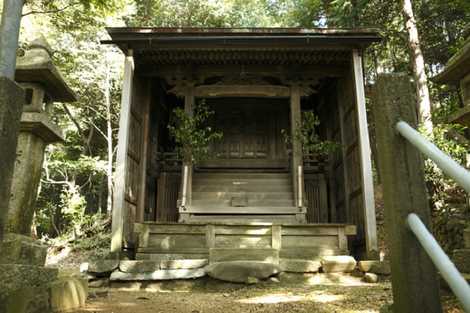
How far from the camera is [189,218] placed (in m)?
8.51

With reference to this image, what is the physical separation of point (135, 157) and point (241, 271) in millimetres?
4220

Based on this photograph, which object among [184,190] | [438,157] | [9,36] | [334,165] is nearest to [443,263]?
[438,157]

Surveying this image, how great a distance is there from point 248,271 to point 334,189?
519cm

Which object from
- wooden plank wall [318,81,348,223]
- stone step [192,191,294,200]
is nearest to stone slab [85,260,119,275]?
stone step [192,191,294,200]

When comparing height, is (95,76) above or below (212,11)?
below

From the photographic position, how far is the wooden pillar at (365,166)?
279 inches

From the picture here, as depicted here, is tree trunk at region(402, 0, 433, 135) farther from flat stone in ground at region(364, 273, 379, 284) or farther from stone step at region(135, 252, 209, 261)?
stone step at region(135, 252, 209, 261)

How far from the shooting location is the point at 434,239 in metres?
1.50

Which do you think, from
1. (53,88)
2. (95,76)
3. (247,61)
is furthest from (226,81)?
(95,76)

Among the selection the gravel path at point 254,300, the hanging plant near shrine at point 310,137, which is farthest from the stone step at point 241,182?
the gravel path at point 254,300

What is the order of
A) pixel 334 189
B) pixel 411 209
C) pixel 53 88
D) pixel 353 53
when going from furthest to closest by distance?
pixel 334 189
pixel 353 53
pixel 53 88
pixel 411 209

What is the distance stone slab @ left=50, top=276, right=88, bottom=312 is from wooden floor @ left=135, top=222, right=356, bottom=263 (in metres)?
2.94

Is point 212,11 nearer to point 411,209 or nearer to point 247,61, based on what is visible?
point 247,61

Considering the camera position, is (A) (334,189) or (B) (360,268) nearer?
(B) (360,268)
